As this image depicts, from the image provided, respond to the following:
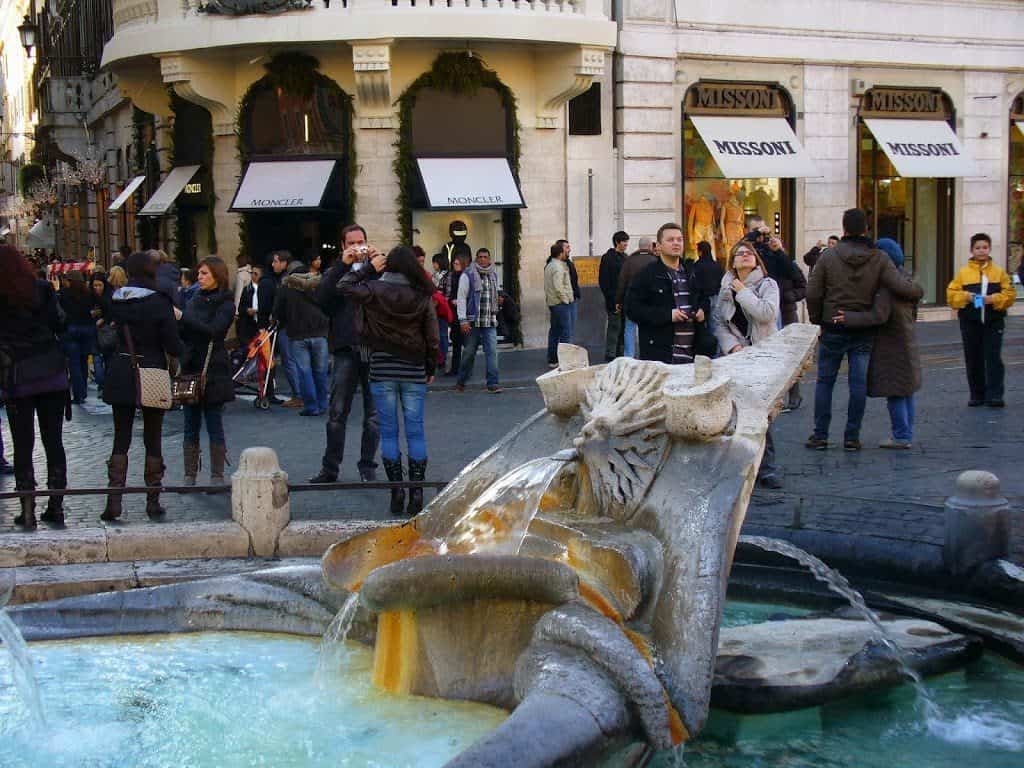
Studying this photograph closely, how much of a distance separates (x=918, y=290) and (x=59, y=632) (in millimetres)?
6750

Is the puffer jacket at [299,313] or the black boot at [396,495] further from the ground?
the puffer jacket at [299,313]

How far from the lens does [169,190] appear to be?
72.6ft

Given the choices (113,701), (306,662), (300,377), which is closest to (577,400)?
(306,662)

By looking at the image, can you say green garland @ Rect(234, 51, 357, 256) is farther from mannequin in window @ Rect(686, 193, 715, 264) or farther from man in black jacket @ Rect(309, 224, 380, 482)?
man in black jacket @ Rect(309, 224, 380, 482)

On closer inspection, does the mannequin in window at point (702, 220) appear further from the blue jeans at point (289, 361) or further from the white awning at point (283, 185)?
the blue jeans at point (289, 361)

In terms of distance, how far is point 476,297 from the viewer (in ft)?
53.6

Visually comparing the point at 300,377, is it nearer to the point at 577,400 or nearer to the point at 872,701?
the point at 577,400

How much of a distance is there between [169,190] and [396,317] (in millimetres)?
14446

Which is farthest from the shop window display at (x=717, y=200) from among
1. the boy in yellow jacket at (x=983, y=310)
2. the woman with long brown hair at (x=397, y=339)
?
the woman with long brown hair at (x=397, y=339)

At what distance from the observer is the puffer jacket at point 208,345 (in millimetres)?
9594

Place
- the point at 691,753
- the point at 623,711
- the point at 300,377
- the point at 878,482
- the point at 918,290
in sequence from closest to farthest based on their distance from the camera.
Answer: the point at 623,711 → the point at 691,753 → the point at 878,482 → the point at 918,290 → the point at 300,377

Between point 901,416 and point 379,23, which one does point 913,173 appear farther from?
point 901,416

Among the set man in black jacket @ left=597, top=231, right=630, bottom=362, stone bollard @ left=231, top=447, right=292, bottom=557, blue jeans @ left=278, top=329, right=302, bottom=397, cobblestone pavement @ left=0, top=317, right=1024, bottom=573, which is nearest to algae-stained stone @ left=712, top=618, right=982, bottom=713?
cobblestone pavement @ left=0, top=317, right=1024, bottom=573

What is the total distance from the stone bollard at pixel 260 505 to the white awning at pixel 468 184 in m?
13.0
